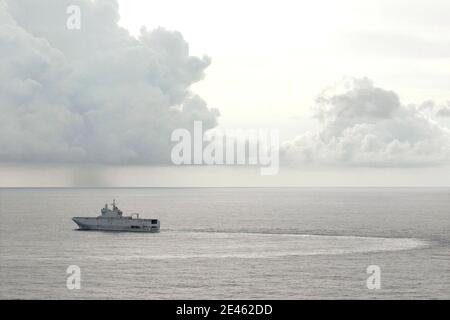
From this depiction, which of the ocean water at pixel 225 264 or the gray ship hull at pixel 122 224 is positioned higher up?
the gray ship hull at pixel 122 224

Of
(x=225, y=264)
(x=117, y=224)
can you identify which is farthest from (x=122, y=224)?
(x=225, y=264)

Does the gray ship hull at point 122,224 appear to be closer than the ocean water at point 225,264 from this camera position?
No

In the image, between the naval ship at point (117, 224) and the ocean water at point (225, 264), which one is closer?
the ocean water at point (225, 264)

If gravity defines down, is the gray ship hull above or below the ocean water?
above

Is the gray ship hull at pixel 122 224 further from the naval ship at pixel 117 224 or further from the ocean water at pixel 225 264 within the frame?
the ocean water at pixel 225 264

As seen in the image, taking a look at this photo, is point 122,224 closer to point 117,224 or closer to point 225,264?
point 117,224

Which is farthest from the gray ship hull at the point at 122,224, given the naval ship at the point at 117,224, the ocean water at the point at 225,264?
the ocean water at the point at 225,264

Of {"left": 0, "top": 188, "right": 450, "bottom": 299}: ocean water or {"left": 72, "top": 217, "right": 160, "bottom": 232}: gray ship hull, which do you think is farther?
{"left": 72, "top": 217, "right": 160, "bottom": 232}: gray ship hull

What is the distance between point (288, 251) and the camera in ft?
476

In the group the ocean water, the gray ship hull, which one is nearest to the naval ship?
the gray ship hull

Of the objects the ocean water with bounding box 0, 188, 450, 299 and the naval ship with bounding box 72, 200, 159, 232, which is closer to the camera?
the ocean water with bounding box 0, 188, 450, 299

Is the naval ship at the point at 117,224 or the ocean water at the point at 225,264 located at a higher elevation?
the naval ship at the point at 117,224

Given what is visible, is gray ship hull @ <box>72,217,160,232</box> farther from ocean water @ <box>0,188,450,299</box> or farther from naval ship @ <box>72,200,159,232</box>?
ocean water @ <box>0,188,450,299</box>
